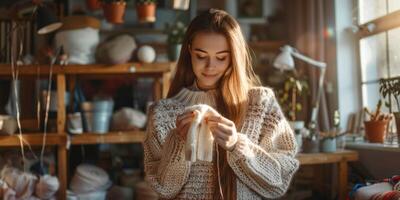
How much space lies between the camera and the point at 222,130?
1.00m

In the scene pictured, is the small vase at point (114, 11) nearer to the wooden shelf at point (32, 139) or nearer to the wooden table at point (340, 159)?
the wooden shelf at point (32, 139)

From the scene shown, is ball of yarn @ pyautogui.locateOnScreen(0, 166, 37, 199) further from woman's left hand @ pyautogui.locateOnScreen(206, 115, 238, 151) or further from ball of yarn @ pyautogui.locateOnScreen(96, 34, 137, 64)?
woman's left hand @ pyautogui.locateOnScreen(206, 115, 238, 151)

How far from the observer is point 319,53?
2.69 meters

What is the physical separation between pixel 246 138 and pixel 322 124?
5.50 ft

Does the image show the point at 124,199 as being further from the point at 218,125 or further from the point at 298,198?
the point at 218,125

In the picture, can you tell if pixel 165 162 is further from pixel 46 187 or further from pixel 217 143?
pixel 46 187

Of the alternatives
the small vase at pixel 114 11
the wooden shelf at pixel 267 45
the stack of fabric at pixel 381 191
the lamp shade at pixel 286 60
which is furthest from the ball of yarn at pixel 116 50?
the stack of fabric at pixel 381 191

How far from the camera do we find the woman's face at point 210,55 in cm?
114

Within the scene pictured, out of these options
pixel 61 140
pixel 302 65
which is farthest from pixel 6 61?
pixel 302 65

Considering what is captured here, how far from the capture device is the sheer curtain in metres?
2.66

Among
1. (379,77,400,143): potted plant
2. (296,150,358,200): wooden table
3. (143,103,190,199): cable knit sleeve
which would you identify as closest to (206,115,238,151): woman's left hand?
(143,103,190,199): cable knit sleeve

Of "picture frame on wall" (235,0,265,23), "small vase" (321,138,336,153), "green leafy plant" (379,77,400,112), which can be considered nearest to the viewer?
"green leafy plant" (379,77,400,112)

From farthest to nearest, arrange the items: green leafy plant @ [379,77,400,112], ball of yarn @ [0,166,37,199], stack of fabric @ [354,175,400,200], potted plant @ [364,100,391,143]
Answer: ball of yarn @ [0,166,37,199] → potted plant @ [364,100,391,143] → green leafy plant @ [379,77,400,112] → stack of fabric @ [354,175,400,200]

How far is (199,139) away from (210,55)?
0.79 ft
